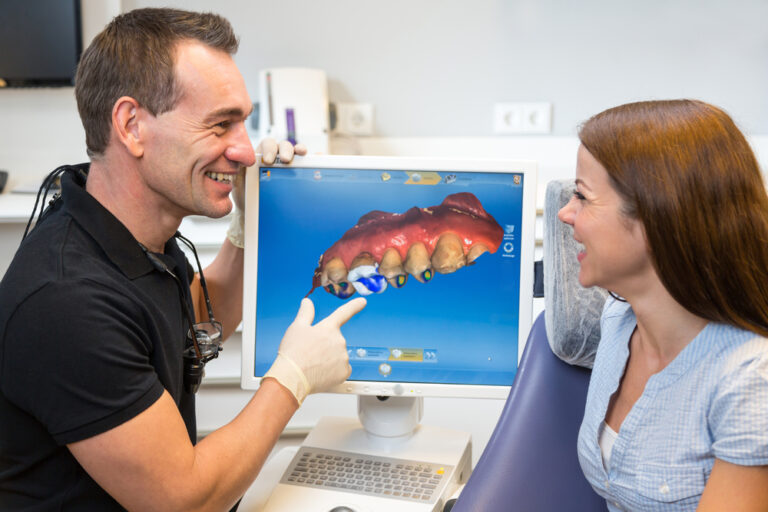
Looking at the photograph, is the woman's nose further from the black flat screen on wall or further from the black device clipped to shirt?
the black flat screen on wall

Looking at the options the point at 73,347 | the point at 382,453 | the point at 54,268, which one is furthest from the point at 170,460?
the point at 382,453

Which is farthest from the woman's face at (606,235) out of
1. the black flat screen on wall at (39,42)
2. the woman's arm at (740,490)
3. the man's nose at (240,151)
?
the black flat screen on wall at (39,42)

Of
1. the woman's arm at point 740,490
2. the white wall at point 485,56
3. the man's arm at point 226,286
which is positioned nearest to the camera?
the woman's arm at point 740,490

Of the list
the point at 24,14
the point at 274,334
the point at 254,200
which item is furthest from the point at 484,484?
the point at 24,14

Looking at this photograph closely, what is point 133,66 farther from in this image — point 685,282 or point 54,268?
point 685,282

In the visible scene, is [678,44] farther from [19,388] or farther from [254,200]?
[19,388]

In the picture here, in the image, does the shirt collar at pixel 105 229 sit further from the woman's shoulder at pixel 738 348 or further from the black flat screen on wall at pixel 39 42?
the black flat screen on wall at pixel 39 42

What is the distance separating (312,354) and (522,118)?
5.44 feet

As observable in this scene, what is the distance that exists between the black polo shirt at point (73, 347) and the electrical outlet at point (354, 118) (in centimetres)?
149

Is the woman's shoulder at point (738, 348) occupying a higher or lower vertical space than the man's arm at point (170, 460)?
higher

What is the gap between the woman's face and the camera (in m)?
1.01

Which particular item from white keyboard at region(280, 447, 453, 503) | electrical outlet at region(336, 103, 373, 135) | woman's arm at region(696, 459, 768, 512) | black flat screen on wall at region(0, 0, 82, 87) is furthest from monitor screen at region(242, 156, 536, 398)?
black flat screen on wall at region(0, 0, 82, 87)

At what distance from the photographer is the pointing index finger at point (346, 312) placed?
48.1 inches

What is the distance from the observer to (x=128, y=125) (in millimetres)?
1162
